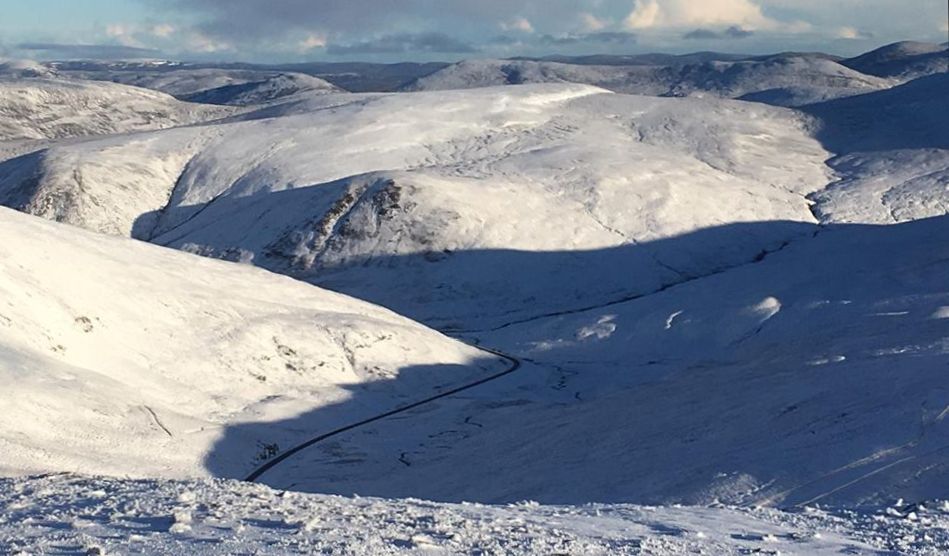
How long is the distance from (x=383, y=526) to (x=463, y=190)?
189ft

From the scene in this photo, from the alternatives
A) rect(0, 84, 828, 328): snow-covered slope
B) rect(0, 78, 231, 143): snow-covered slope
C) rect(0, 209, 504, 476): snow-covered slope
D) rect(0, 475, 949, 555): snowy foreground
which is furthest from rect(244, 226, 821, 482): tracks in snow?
rect(0, 78, 231, 143): snow-covered slope

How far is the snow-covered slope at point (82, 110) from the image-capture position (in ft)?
401

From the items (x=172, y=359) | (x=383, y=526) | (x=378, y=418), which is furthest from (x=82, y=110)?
(x=383, y=526)

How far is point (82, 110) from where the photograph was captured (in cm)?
12800

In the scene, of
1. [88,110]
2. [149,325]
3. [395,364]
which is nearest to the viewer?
[149,325]

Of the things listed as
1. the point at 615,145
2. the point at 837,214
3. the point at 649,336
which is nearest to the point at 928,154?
the point at 837,214

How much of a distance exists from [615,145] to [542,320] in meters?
31.0

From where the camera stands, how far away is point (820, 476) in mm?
20844

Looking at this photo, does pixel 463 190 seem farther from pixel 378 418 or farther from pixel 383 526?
pixel 383 526

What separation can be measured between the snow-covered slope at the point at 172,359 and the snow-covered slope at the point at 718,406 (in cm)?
253

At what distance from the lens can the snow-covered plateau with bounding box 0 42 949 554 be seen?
626 inches

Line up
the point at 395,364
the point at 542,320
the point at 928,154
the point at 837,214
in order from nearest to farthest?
the point at 395,364, the point at 542,320, the point at 837,214, the point at 928,154

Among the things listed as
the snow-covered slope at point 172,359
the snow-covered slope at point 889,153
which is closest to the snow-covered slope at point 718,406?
the snow-covered slope at point 172,359

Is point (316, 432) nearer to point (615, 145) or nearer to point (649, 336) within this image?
point (649, 336)
